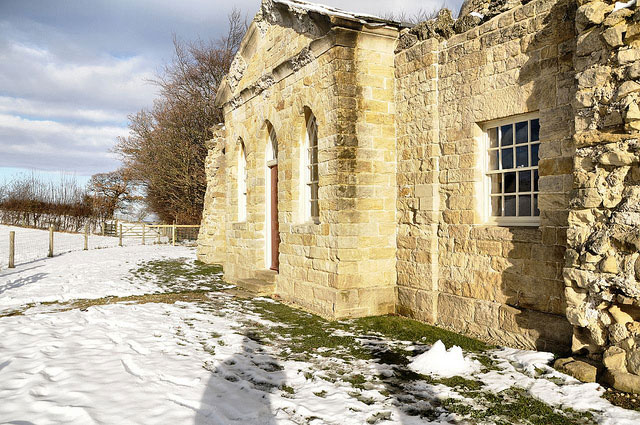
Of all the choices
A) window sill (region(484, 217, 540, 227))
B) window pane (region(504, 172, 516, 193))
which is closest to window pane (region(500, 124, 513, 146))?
window pane (region(504, 172, 516, 193))

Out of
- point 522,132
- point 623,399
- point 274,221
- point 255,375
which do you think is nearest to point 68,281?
point 274,221

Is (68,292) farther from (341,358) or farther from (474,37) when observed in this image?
(474,37)

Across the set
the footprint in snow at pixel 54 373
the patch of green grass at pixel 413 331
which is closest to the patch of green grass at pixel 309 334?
the patch of green grass at pixel 413 331

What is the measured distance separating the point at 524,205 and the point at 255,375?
4.10m

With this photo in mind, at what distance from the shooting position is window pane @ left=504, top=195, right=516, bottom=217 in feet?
19.7

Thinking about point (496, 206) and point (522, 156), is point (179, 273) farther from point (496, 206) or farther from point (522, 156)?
point (522, 156)

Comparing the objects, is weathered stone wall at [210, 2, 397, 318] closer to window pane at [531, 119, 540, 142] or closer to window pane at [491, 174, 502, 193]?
window pane at [491, 174, 502, 193]

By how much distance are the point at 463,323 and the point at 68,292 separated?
8.26 metres

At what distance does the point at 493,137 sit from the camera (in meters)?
6.26

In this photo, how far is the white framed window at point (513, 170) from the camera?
5.70 m

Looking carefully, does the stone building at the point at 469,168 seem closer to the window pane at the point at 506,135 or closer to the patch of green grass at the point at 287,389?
the window pane at the point at 506,135

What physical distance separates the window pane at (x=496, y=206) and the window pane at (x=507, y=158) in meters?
0.45

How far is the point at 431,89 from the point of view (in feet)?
22.8

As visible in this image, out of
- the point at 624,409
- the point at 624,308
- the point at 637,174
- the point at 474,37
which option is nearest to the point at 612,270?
the point at 624,308
